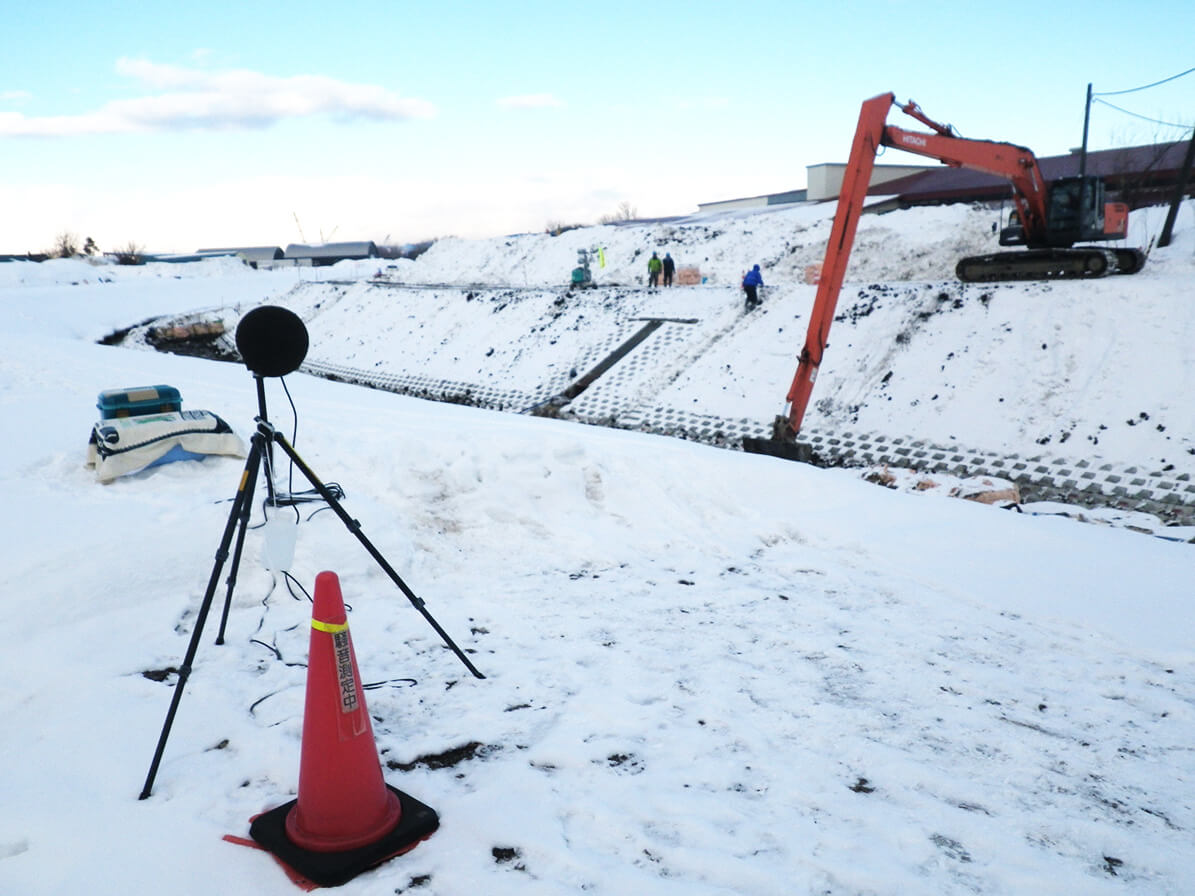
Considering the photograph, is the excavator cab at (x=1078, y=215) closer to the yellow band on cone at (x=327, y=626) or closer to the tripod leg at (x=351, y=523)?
the tripod leg at (x=351, y=523)

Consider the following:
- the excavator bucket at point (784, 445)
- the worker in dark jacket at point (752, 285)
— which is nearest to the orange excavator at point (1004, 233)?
the excavator bucket at point (784, 445)

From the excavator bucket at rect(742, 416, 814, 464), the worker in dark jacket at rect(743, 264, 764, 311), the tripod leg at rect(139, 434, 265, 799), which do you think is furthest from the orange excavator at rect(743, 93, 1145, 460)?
the tripod leg at rect(139, 434, 265, 799)

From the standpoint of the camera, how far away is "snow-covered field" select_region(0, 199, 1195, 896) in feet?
9.22

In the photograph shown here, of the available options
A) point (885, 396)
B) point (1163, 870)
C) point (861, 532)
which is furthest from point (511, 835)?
point (885, 396)

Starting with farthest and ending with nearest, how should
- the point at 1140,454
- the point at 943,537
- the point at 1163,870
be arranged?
the point at 1140,454, the point at 943,537, the point at 1163,870

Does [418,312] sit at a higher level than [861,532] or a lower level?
higher

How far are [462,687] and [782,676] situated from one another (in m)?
1.84

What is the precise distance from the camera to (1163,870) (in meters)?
2.79

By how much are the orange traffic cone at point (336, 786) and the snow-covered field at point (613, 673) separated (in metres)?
0.10

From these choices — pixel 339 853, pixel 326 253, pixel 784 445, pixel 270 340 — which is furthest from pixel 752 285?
pixel 326 253

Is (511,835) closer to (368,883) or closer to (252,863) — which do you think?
(368,883)

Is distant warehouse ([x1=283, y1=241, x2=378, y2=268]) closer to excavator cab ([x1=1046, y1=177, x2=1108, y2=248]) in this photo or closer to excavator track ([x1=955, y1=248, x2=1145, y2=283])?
excavator track ([x1=955, y1=248, x2=1145, y2=283])

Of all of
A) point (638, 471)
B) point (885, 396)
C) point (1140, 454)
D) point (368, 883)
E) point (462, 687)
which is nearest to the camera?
point (368, 883)

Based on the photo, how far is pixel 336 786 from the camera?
2.79m
